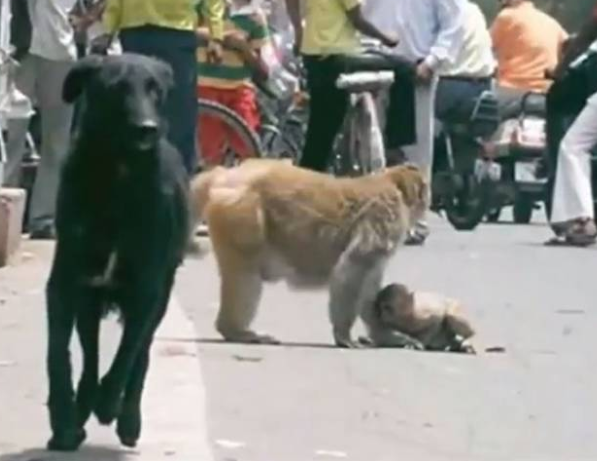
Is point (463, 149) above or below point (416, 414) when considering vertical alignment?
below

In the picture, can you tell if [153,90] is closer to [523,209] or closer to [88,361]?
[88,361]

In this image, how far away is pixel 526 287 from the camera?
1324cm

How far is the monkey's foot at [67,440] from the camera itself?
730cm

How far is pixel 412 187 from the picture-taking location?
35.2ft

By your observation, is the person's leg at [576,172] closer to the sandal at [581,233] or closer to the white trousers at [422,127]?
the sandal at [581,233]

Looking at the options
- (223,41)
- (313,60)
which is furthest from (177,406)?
(223,41)

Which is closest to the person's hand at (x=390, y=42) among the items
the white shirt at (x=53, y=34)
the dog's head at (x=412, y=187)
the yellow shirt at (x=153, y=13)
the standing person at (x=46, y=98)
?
the standing person at (x=46, y=98)

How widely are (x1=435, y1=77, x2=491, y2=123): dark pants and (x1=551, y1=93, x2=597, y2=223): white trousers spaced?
1.91 m

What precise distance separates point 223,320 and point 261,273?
27 cm

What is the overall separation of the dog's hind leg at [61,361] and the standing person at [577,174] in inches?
370

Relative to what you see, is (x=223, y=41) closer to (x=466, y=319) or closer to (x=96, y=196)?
(x=466, y=319)

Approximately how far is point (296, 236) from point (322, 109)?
4268 millimetres

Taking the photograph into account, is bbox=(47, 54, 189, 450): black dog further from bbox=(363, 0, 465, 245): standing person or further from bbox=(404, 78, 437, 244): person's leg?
bbox=(404, 78, 437, 244): person's leg

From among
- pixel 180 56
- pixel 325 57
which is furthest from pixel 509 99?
pixel 180 56
